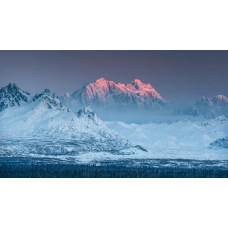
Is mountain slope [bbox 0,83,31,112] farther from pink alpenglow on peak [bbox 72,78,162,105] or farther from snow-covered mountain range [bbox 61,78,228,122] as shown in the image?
pink alpenglow on peak [bbox 72,78,162,105]

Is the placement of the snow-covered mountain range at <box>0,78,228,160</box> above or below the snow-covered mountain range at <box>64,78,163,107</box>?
below

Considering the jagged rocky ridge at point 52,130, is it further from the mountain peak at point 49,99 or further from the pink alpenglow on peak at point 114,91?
the pink alpenglow on peak at point 114,91

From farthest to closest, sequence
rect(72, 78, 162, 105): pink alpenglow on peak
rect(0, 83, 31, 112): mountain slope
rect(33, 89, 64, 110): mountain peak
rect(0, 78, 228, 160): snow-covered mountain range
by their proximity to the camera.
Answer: rect(72, 78, 162, 105): pink alpenglow on peak → rect(33, 89, 64, 110): mountain peak → rect(0, 78, 228, 160): snow-covered mountain range → rect(0, 83, 31, 112): mountain slope

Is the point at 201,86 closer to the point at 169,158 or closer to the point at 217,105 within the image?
the point at 217,105

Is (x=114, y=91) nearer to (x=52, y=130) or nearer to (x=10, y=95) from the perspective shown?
(x=52, y=130)

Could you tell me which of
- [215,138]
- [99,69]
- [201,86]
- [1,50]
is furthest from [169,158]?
[1,50]

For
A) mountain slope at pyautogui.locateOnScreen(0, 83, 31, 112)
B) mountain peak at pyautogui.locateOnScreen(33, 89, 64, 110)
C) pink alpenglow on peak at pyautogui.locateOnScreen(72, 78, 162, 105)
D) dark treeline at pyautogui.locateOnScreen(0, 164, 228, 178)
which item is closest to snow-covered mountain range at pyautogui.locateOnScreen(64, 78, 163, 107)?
pink alpenglow on peak at pyautogui.locateOnScreen(72, 78, 162, 105)
